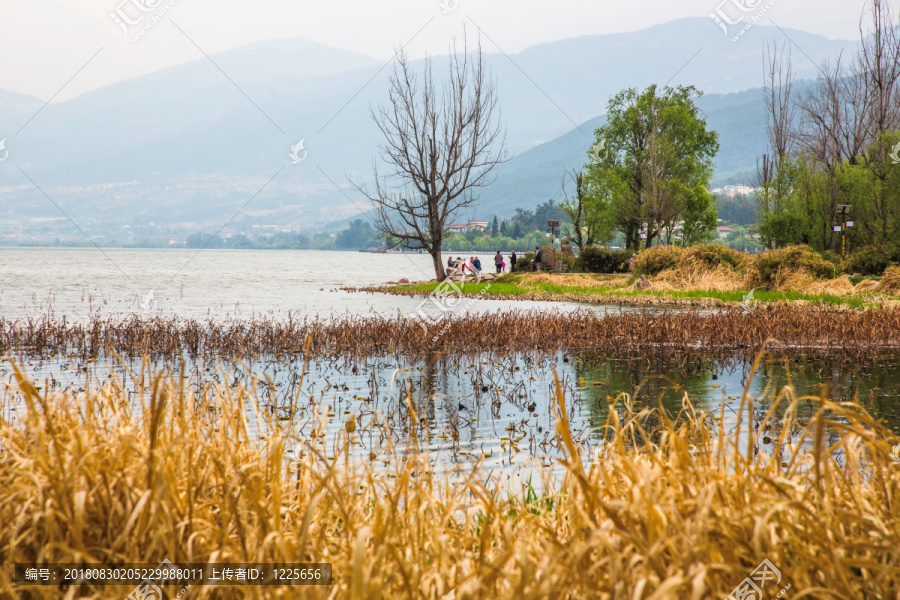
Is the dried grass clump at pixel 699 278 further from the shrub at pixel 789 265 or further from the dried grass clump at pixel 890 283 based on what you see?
the dried grass clump at pixel 890 283

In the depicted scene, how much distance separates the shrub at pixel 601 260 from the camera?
3822cm

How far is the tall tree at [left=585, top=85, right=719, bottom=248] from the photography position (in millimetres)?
45781

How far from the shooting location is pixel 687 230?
50.5 metres

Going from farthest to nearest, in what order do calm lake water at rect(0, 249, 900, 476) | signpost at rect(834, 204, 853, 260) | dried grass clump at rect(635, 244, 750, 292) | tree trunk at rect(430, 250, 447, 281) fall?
tree trunk at rect(430, 250, 447, 281) < signpost at rect(834, 204, 853, 260) < dried grass clump at rect(635, 244, 750, 292) < calm lake water at rect(0, 249, 900, 476)

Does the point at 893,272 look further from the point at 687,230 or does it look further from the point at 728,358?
the point at 687,230

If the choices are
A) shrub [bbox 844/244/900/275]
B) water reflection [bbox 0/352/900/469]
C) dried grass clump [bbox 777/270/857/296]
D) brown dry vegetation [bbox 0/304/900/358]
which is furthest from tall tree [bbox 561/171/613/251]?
water reflection [bbox 0/352/900/469]

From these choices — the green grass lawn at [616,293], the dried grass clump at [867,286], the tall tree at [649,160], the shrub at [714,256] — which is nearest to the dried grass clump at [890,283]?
the dried grass clump at [867,286]

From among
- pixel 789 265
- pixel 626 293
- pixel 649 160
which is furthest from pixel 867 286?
pixel 649 160

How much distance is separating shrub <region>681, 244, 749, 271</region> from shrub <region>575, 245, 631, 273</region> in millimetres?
8724

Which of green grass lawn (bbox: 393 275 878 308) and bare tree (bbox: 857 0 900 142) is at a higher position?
bare tree (bbox: 857 0 900 142)

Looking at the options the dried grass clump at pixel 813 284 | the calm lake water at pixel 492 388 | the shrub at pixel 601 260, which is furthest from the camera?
the shrub at pixel 601 260

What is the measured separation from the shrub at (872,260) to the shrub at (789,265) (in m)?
1.42

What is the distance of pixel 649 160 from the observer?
4669cm

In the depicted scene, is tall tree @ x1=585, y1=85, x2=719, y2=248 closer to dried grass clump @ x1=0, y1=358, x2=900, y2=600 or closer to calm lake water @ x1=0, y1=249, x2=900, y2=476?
calm lake water @ x1=0, y1=249, x2=900, y2=476
